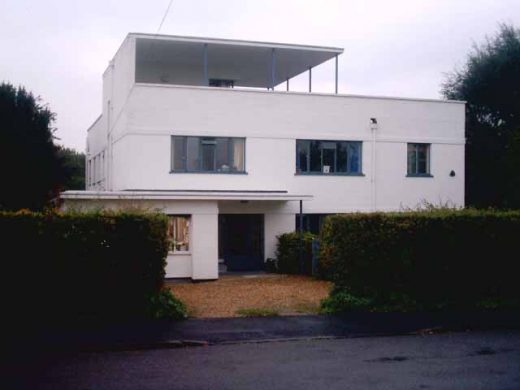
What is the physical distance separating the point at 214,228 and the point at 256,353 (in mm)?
11503

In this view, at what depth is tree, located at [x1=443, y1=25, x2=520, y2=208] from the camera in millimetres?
33469

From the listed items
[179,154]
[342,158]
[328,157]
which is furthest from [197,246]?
[342,158]

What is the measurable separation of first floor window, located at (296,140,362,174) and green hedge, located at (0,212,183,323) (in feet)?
40.1

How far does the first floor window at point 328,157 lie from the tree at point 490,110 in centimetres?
895

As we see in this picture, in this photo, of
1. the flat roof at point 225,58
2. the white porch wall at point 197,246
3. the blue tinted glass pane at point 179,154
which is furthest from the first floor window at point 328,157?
the white porch wall at point 197,246

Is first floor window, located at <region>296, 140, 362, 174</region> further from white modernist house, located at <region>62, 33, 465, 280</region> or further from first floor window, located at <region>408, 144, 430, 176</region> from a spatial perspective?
first floor window, located at <region>408, 144, 430, 176</region>

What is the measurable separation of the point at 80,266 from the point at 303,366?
608 cm

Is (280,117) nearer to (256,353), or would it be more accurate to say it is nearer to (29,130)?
(29,130)

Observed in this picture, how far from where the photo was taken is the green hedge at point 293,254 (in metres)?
23.8

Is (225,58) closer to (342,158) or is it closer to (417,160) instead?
(342,158)

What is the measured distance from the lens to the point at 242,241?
26.0 metres

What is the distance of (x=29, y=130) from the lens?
97.2 feet

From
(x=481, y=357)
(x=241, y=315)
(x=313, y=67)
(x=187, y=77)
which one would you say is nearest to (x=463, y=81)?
(x=313, y=67)

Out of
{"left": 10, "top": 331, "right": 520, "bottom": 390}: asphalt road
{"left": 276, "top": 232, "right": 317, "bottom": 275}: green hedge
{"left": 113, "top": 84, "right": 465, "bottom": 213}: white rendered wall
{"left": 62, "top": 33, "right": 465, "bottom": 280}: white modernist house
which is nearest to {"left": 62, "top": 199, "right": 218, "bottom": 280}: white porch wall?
{"left": 62, "top": 33, "right": 465, "bottom": 280}: white modernist house
